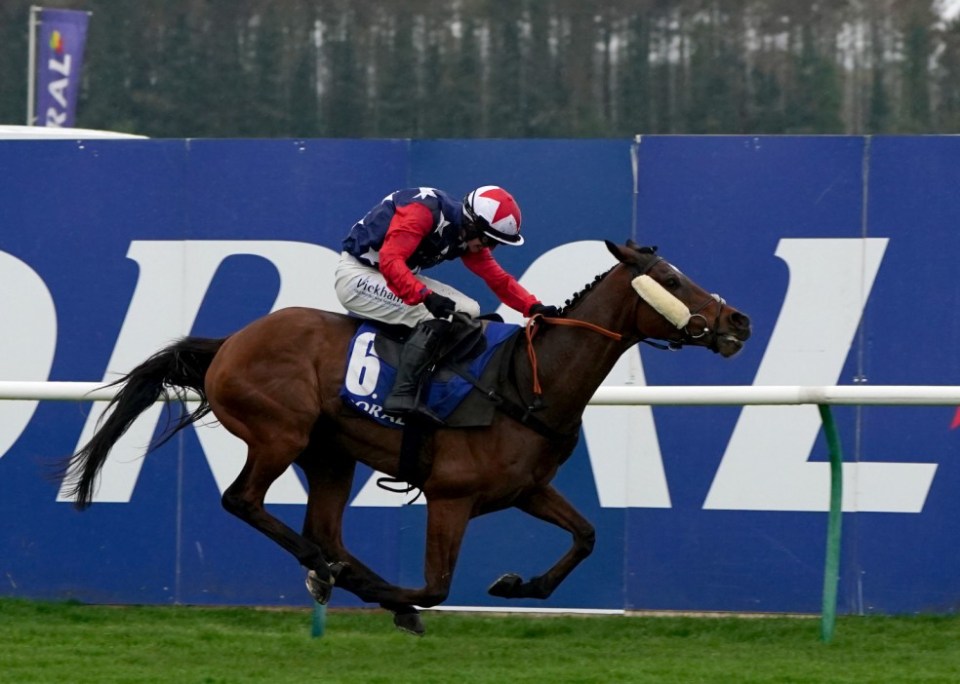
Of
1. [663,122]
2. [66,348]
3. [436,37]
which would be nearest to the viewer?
[66,348]

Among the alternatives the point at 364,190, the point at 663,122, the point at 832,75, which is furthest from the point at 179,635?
the point at 832,75

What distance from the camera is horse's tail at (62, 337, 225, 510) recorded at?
585 centimetres

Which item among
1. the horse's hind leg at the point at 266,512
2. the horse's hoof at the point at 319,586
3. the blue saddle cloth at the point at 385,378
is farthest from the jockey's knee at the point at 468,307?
the horse's hoof at the point at 319,586

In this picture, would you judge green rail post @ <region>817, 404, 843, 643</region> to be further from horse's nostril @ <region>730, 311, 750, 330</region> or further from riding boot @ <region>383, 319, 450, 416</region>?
riding boot @ <region>383, 319, 450, 416</region>

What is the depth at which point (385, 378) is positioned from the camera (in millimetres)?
5543

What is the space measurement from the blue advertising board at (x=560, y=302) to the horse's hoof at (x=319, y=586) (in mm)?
1047

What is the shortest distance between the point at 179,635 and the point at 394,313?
145 cm

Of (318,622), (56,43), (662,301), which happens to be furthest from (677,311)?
(56,43)

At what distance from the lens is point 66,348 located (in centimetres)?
685

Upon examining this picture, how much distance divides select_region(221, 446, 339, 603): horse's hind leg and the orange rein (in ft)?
3.03

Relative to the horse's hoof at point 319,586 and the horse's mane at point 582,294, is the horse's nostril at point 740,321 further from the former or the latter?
the horse's hoof at point 319,586

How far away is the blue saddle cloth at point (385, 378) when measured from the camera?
5.46m

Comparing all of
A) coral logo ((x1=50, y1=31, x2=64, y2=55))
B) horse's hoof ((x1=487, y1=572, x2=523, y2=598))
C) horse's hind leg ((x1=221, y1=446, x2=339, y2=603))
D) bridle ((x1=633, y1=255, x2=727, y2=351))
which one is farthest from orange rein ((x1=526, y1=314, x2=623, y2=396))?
coral logo ((x1=50, y1=31, x2=64, y2=55))

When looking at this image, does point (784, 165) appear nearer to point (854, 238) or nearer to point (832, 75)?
point (854, 238)
